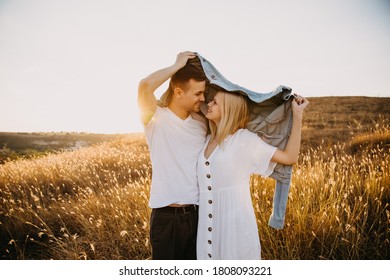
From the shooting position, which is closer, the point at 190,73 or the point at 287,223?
the point at 190,73

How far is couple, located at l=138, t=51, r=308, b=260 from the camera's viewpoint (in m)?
2.30

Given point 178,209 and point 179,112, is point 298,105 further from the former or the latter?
point 178,209

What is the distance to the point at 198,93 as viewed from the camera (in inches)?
100

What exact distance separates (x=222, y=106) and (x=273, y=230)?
5.30 ft

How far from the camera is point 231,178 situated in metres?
→ 2.29

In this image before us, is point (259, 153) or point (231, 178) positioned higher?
point (259, 153)

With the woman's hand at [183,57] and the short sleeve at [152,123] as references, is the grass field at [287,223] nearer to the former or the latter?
the short sleeve at [152,123]

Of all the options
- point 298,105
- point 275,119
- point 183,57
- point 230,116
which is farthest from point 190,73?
point 298,105

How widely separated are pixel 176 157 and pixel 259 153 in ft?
2.33

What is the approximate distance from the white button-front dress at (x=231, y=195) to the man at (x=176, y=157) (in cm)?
16

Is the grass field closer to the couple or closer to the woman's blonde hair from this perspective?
the couple

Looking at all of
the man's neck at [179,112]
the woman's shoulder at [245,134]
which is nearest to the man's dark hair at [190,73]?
the man's neck at [179,112]

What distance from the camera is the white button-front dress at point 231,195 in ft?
7.49
